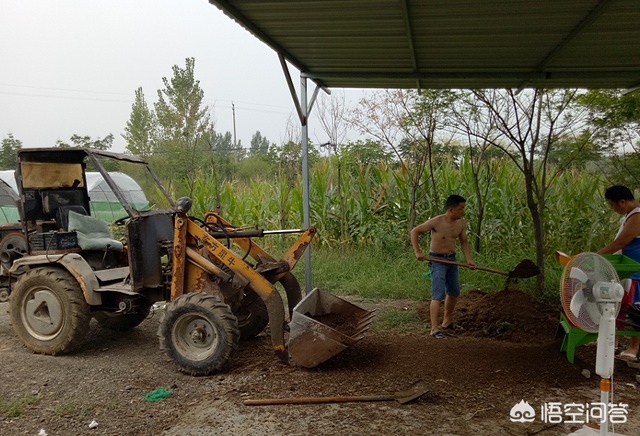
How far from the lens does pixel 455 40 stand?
18.0 feet

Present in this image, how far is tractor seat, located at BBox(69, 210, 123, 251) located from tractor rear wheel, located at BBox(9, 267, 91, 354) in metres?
0.40

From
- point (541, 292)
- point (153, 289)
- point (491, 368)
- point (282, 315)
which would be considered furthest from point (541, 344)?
point (153, 289)

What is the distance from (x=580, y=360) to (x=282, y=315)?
114 inches

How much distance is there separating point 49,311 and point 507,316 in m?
5.24

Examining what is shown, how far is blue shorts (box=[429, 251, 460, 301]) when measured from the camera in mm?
5656

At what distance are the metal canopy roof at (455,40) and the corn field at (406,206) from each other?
2590 mm

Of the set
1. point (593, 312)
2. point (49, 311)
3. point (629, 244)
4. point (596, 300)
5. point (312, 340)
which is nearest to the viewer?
point (596, 300)

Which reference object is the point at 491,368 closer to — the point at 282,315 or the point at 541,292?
the point at 282,315

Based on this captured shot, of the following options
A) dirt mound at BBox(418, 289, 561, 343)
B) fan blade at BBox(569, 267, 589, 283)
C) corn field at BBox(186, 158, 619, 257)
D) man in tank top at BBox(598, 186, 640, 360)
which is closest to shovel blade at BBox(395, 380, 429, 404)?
fan blade at BBox(569, 267, 589, 283)

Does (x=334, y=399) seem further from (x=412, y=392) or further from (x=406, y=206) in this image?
(x=406, y=206)

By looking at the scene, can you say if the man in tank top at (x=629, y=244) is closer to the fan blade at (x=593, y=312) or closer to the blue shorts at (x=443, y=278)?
the fan blade at (x=593, y=312)

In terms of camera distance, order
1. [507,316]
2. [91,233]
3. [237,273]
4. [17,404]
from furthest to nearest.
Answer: [507,316], [91,233], [237,273], [17,404]

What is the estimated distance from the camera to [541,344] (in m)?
5.22

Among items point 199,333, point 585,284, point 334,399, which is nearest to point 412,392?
point 334,399
